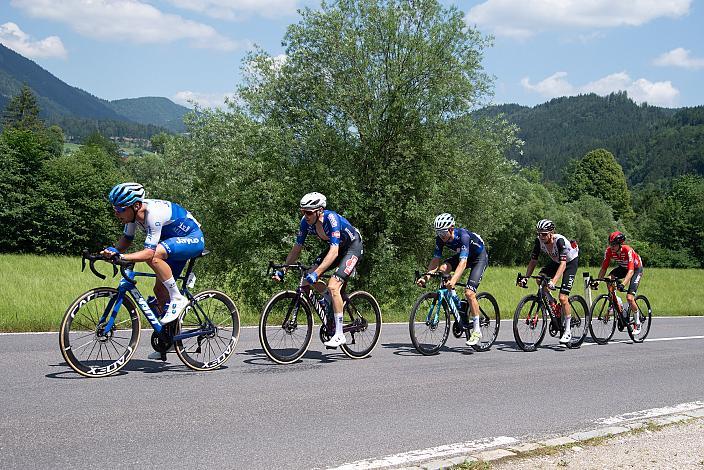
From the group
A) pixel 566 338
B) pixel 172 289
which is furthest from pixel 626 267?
pixel 172 289

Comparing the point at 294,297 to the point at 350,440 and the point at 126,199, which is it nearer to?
the point at 126,199

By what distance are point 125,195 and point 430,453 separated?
13.2 feet

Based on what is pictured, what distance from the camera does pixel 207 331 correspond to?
771cm

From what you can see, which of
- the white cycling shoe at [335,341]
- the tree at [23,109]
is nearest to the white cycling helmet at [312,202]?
the white cycling shoe at [335,341]

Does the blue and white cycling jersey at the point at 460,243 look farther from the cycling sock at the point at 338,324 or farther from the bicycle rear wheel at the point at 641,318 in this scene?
the bicycle rear wheel at the point at 641,318

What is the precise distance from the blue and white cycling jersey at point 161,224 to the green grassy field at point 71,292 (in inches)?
75.2

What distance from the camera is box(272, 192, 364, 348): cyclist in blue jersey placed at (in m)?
8.27

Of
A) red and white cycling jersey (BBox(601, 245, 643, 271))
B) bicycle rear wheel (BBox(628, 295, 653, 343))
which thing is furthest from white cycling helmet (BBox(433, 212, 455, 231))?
bicycle rear wheel (BBox(628, 295, 653, 343))

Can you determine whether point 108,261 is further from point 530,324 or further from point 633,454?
point 530,324

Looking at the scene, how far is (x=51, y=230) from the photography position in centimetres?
5566

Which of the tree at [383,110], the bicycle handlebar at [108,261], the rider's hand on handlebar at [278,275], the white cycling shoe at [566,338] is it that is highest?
the tree at [383,110]

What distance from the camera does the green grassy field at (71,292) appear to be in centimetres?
1225

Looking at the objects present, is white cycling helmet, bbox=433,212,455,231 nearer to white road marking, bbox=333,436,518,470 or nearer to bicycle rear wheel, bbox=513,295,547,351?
bicycle rear wheel, bbox=513,295,547,351

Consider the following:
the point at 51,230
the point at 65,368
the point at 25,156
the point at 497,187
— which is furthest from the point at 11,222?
the point at 65,368
